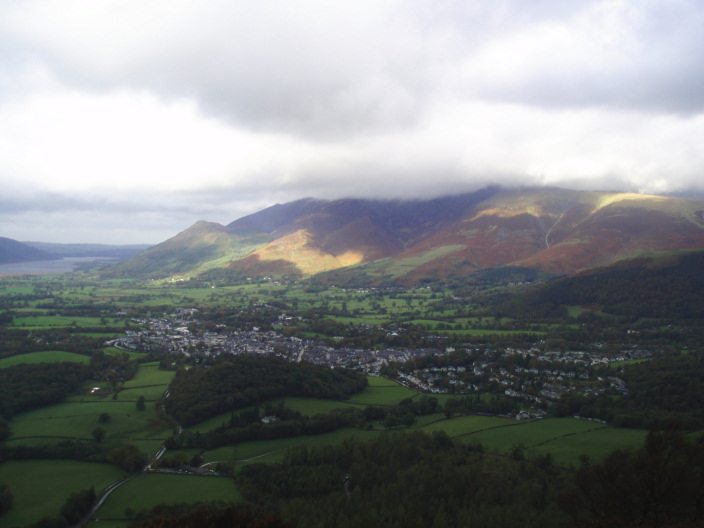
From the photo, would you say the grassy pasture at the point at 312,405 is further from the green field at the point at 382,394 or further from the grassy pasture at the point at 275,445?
the grassy pasture at the point at 275,445

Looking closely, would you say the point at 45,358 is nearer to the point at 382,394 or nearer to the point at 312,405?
the point at 312,405

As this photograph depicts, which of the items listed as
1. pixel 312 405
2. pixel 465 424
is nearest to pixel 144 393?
pixel 312 405

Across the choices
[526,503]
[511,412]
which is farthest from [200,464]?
[511,412]

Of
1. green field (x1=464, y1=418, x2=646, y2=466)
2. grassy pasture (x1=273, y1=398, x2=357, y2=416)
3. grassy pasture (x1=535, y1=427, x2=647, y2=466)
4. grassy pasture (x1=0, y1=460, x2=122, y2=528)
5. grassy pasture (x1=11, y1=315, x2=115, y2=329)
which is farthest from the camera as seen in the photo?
grassy pasture (x1=11, y1=315, x2=115, y2=329)

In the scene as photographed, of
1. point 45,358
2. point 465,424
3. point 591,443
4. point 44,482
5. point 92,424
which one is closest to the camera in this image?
point 44,482

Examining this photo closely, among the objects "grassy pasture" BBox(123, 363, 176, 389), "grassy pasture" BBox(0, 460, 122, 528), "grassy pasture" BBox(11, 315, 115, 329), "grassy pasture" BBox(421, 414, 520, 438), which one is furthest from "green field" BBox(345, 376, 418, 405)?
"grassy pasture" BBox(11, 315, 115, 329)

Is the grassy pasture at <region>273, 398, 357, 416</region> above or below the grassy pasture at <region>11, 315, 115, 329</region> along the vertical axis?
below

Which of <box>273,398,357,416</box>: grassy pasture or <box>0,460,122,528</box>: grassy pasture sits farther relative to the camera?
<box>273,398,357,416</box>: grassy pasture

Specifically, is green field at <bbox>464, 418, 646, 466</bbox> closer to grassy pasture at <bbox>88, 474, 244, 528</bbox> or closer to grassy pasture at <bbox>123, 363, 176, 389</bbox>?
grassy pasture at <bbox>88, 474, 244, 528</bbox>
